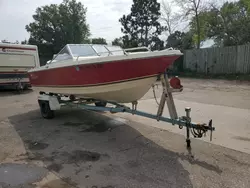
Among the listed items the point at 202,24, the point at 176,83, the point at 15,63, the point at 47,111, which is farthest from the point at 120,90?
the point at 202,24

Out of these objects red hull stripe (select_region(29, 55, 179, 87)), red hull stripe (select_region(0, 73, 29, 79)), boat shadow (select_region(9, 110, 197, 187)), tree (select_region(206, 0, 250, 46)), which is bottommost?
boat shadow (select_region(9, 110, 197, 187))

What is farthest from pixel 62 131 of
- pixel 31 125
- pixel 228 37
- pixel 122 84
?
pixel 228 37

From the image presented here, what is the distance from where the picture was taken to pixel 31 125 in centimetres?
523

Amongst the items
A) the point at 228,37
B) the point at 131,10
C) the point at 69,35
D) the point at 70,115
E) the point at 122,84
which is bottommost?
the point at 70,115

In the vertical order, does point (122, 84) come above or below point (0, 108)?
above

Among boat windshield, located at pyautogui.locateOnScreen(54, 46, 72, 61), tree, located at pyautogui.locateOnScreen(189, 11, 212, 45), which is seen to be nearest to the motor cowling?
boat windshield, located at pyautogui.locateOnScreen(54, 46, 72, 61)

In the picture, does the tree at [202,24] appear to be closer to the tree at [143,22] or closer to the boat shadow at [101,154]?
the tree at [143,22]

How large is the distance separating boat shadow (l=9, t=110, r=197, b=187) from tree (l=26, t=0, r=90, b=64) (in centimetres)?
2540

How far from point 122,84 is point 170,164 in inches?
64.6

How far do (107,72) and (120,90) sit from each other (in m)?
0.42

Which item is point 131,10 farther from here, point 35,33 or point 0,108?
point 0,108

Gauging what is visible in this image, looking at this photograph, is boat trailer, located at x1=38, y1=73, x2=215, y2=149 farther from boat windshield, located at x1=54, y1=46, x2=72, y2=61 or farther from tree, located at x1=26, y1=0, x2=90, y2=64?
tree, located at x1=26, y1=0, x2=90, y2=64

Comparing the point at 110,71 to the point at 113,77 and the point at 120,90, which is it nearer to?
the point at 113,77

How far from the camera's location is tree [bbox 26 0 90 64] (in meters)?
28.7
